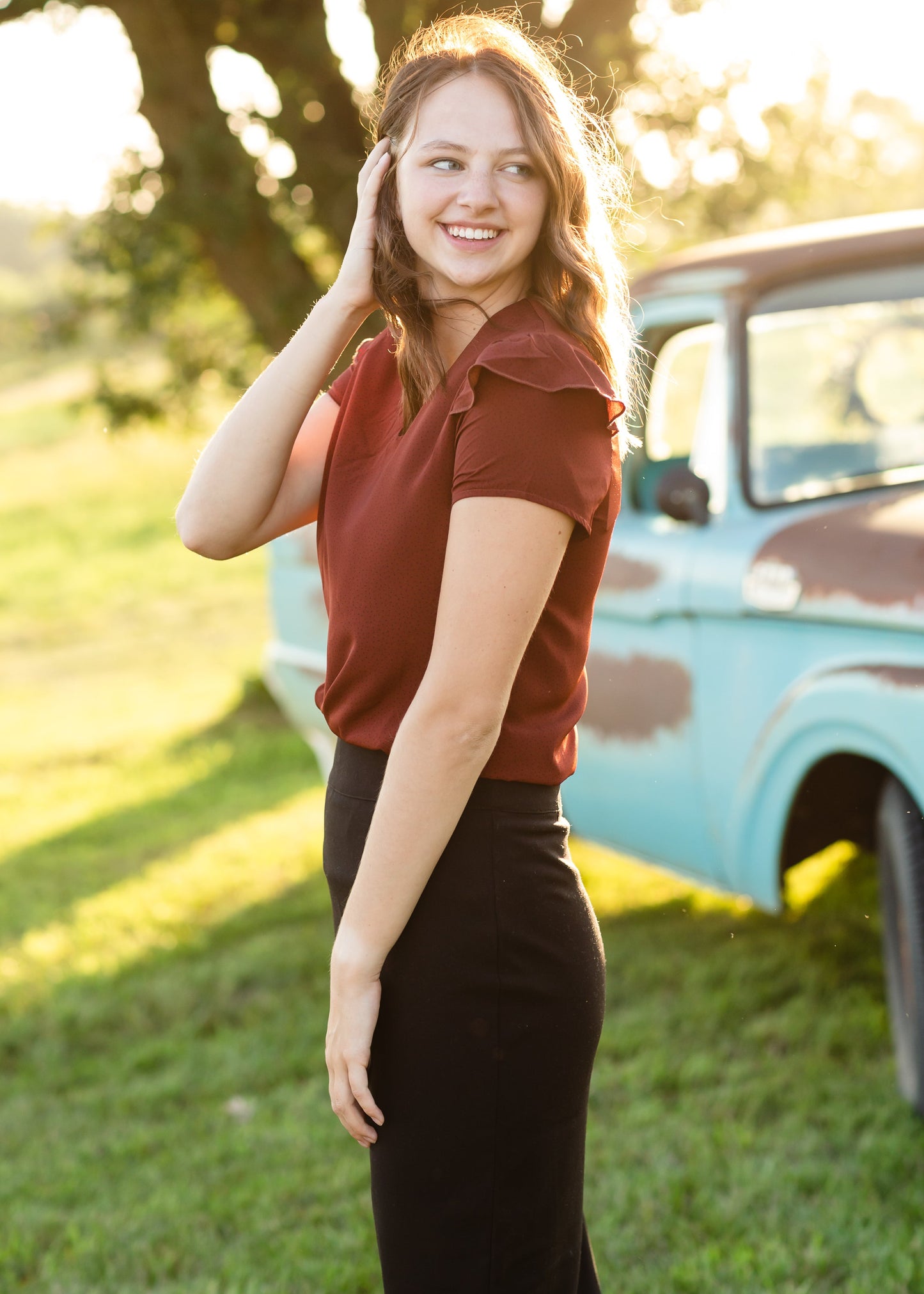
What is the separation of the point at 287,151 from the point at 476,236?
623 centimetres

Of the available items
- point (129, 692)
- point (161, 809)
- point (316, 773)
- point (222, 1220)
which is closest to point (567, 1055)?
point (222, 1220)

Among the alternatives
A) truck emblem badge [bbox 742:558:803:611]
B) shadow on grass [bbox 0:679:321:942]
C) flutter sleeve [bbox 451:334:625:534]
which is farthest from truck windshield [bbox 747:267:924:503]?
shadow on grass [bbox 0:679:321:942]

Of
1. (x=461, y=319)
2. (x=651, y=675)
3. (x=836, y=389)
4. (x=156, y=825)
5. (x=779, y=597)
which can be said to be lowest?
(x=156, y=825)

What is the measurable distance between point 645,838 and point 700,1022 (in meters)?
0.55

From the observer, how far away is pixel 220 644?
46.2 feet

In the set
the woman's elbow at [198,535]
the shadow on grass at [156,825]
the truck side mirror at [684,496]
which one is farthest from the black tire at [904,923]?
the shadow on grass at [156,825]

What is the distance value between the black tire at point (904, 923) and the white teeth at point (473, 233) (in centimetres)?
196

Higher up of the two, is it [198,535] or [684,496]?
[198,535]

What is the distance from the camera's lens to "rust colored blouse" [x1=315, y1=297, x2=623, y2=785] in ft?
4.27

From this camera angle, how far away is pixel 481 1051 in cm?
143

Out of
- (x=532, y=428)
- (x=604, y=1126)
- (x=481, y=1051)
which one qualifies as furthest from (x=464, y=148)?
(x=604, y=1126)

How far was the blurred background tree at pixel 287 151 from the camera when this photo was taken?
694 cm

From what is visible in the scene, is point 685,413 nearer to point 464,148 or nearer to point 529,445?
point 464,148

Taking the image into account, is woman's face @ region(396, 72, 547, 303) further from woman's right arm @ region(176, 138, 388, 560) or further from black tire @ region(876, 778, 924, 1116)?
black tire @ region(876, 778, 924, 1116)
